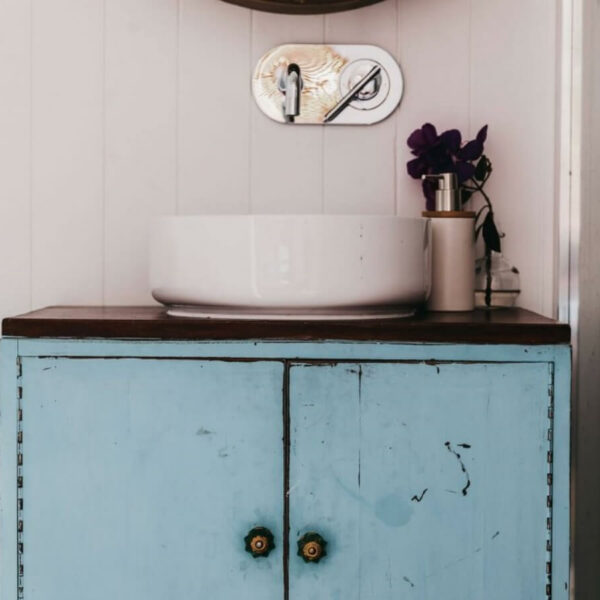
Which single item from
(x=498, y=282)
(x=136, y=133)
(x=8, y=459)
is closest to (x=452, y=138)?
(x=498, y=282)

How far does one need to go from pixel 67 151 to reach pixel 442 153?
65 cm

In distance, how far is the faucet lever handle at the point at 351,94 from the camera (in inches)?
53.1

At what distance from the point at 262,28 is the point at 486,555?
3.06ft

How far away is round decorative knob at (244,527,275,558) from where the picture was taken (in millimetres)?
973

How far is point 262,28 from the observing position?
4.50 feet

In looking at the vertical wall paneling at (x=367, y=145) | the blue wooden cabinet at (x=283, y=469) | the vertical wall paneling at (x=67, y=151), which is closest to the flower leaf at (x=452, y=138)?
the vertical wall paneling at (x=367, y=145)

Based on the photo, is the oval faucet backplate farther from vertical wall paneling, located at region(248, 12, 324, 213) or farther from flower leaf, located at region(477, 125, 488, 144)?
flower leaf, located at region(477, 125, 488, 144)

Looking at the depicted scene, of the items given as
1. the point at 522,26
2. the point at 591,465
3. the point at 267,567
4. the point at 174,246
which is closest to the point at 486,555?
the point at 267,567

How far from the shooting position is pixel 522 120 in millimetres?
1358

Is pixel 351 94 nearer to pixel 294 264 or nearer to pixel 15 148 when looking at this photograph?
pixel 294 264

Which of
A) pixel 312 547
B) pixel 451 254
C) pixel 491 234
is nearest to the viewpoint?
pixel 312 547

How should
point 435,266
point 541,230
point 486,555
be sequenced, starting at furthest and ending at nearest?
point 541,230 → point 435,266 → point 486,555

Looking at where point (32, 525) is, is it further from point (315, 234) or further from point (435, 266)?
point (435, 266)

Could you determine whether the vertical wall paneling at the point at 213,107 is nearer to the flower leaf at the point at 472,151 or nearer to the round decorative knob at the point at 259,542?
the flower leaf at the point at 472,151
